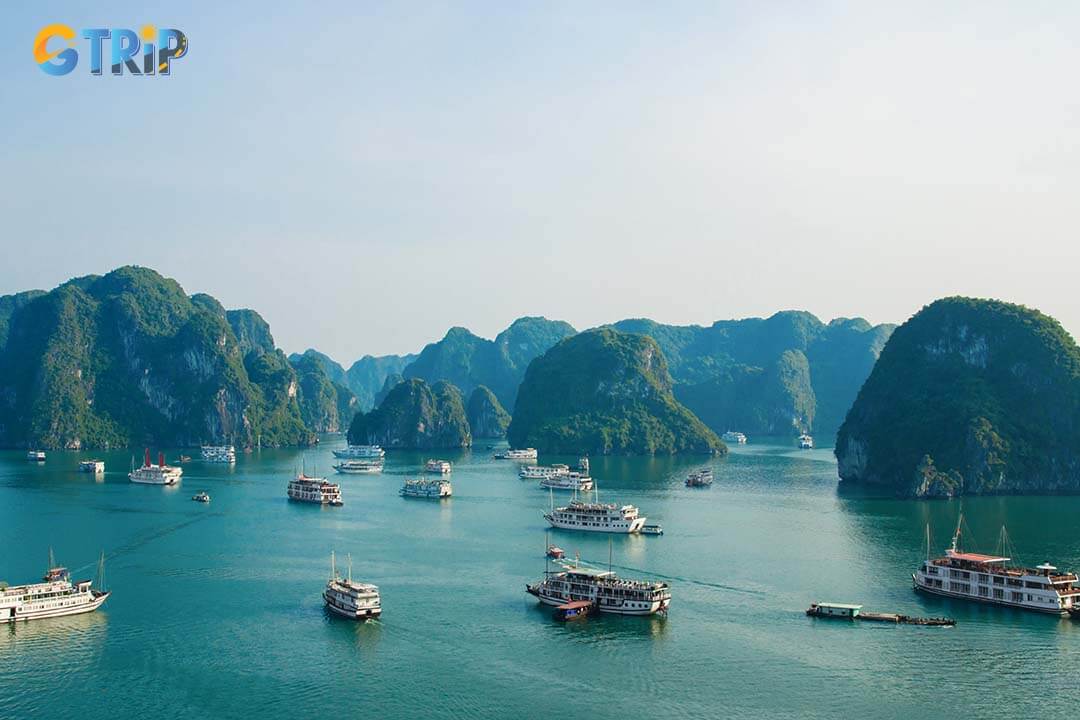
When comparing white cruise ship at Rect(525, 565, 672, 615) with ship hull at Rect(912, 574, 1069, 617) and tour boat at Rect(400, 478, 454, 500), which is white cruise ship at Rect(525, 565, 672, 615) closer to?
ship hull at Rect(912, 574, 1069, 617)

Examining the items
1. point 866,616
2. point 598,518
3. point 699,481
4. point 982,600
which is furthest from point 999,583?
point 699,481

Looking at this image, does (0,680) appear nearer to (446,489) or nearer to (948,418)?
(446,489)

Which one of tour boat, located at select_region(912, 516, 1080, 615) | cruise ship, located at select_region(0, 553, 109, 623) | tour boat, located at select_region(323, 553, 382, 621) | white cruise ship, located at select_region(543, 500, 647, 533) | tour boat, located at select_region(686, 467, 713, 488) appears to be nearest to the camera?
cruise ship, located at select_region(0, 553, 109, 623)

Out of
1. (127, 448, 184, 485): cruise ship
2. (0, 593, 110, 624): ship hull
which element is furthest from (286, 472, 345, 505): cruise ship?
(0, 593, 110, 624): ship hull

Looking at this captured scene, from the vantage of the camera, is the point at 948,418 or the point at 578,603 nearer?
the point at 578,603

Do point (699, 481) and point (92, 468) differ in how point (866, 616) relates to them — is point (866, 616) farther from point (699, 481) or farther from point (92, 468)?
point (92, 468)

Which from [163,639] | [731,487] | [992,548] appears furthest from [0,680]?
[731,487]
